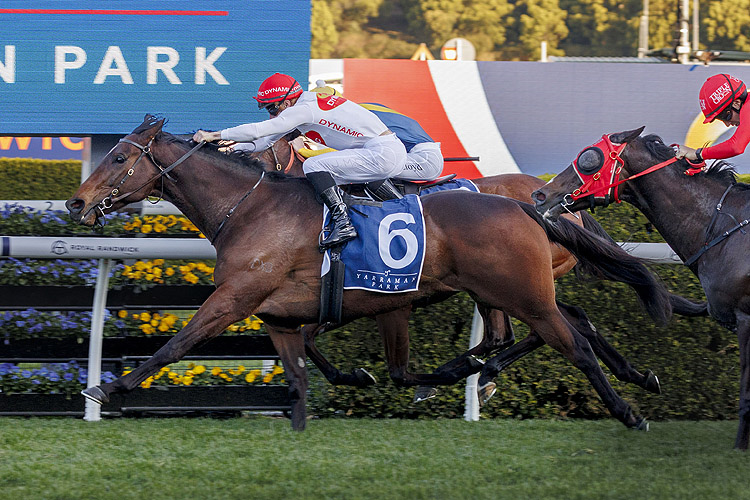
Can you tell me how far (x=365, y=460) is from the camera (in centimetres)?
378

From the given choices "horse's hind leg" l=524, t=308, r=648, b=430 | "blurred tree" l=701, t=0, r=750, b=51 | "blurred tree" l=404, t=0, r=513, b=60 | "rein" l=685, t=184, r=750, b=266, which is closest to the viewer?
"rein" l=685, t=184, r=750, b=266

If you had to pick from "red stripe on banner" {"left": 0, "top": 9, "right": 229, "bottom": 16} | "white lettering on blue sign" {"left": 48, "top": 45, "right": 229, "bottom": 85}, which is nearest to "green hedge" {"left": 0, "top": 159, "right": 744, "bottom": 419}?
"white lettering on blue sign" {"left": 48, "top": 45, "right": 229, "bottom": 85}

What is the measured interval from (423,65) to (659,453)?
10037 millimetres

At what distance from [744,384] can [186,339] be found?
8.05 feet

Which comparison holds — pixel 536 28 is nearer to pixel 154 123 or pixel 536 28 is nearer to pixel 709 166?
pixel 709 166

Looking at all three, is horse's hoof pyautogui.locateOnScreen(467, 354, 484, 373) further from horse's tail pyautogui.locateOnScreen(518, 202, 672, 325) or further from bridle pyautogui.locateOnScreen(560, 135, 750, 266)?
bridle pyautogui.locateOnScreen(560, 135, 750, 266)

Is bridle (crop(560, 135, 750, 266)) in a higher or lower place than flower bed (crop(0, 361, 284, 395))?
higher

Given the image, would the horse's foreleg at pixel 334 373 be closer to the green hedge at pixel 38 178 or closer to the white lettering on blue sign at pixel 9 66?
the white lettering on blue sign at pixel 9 66

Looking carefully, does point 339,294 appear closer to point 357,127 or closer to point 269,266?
point 269,266

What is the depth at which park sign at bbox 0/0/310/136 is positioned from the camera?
9.30 metres

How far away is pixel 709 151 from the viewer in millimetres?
4383

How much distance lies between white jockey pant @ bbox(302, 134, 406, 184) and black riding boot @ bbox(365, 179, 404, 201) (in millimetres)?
141

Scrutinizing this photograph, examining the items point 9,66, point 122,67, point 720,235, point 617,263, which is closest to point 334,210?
point 617,263

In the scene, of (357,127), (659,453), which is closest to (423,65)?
(357,127)
